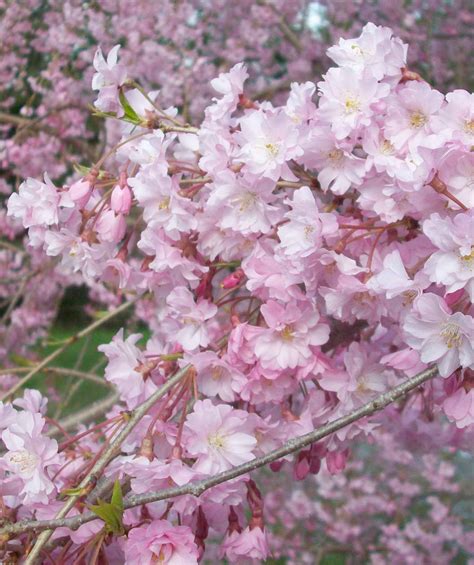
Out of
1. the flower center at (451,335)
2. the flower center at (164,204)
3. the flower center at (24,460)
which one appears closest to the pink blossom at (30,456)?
the flower center at (24,460)

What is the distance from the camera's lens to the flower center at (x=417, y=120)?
109cm

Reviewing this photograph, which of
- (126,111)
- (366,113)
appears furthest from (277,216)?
(126,111)

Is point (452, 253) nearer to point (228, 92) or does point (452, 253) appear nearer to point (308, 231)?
point (308, 231)

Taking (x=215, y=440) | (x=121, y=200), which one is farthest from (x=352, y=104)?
(x=215, y=440)

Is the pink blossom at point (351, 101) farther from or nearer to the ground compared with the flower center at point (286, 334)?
farther from the ground

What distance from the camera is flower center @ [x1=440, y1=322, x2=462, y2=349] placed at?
956 millimetres

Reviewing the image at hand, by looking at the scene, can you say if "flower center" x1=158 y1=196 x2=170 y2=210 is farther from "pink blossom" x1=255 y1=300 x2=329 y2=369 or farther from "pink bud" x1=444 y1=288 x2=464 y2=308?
"pink bud" x1=444 y1=288 x2=464 y2=308

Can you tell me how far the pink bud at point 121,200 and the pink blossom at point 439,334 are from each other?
1.52 feet

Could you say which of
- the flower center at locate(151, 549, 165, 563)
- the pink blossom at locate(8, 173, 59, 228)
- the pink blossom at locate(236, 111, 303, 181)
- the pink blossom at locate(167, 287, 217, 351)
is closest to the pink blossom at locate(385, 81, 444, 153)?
the pink blossom at locate(236, 111, 303, 181)

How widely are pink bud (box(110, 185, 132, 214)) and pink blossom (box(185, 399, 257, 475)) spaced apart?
0.31 metres

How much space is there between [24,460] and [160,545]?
0.75 ft

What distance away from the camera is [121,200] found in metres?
1.21

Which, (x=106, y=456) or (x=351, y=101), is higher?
(x=351, y=101)

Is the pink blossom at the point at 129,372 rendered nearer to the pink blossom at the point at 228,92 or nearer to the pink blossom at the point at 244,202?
the pink blossom at the point at 244,202
